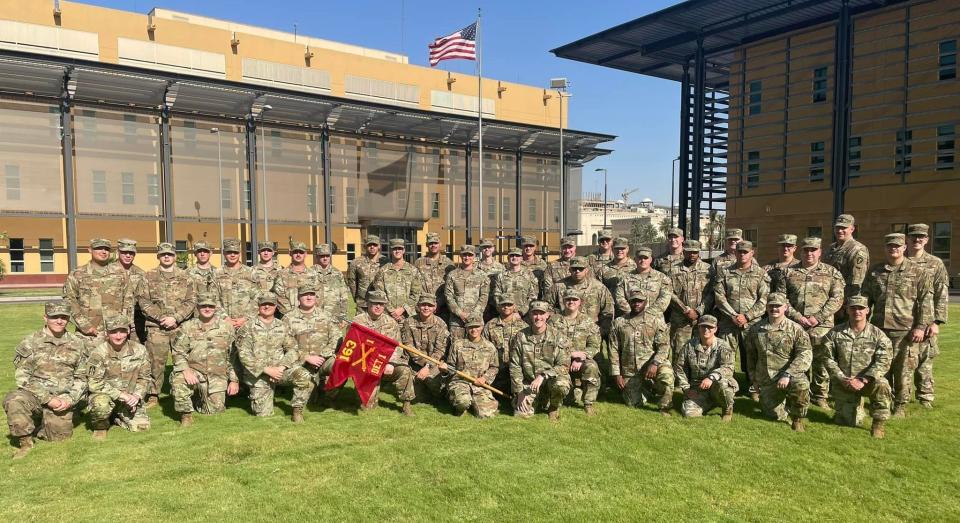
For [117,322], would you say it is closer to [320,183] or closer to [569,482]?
[569,482]

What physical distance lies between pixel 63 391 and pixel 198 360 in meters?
1.50

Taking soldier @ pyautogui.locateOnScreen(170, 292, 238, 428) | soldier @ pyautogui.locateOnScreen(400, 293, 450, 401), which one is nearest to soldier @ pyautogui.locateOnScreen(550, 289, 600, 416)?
soldier @ pyautogui.locateOnScreen(400, 293, 450, 401)

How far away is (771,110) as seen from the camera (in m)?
33.2

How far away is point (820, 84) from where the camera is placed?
31.1m

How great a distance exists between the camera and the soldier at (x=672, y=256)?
9625 millimetres

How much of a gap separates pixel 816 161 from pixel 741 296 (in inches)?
1084

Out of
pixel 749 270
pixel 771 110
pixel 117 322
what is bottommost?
pixel 117 322

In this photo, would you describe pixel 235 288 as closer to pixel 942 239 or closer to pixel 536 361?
pixel 536 361

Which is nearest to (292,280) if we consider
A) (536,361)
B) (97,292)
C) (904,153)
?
(97,292)

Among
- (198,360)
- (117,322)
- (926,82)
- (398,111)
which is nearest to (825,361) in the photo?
(198,360)

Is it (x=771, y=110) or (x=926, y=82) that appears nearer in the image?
(x=926, y=82)

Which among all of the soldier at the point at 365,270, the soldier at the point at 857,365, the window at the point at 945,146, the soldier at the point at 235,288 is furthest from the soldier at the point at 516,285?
the window at the point at 945,146

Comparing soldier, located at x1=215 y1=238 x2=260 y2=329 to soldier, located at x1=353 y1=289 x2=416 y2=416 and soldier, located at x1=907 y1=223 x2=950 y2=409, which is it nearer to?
soldier, located at x1=353 y1=289 x2=416 y2=416

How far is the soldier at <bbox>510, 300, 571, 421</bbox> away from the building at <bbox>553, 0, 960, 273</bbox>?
2412cm
